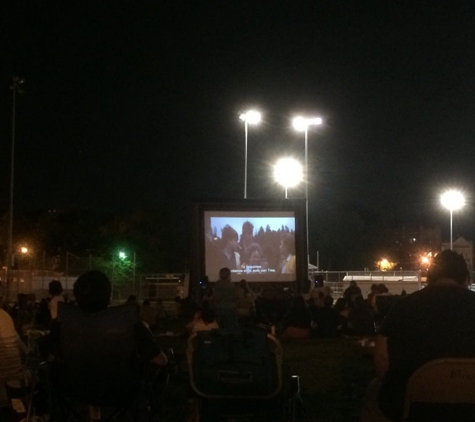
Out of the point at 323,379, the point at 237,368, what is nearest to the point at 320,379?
the point at 323,379

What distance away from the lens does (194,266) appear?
23531 mm

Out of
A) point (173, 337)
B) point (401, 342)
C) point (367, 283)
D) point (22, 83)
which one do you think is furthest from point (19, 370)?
point (367, 283)

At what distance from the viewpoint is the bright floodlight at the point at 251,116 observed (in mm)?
34406

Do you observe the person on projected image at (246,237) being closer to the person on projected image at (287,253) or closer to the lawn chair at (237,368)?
the person on projected image at (287,253)

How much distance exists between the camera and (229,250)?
24.2 meters

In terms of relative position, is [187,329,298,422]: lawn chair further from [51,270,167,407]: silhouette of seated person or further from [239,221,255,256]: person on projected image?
[239,221,255,256]: person on projected image

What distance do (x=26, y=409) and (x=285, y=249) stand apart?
19.2m

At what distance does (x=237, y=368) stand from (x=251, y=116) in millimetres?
30081

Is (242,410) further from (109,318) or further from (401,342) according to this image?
(401,342)

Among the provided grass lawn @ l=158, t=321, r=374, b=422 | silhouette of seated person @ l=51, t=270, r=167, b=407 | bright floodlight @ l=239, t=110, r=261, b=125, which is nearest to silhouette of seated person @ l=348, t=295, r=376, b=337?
grass lawn @ l=158, t=321, r=374, b=422

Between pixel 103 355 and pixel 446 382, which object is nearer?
pixel 446 382

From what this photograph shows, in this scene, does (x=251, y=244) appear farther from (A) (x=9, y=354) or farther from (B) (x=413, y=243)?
(B) (x=413, y=243)

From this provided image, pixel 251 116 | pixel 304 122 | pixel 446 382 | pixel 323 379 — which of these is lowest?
pixel 323 379

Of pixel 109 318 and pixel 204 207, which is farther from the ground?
pixel 204 207
